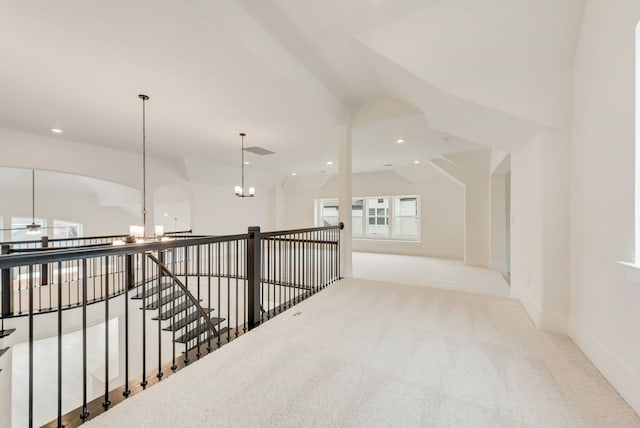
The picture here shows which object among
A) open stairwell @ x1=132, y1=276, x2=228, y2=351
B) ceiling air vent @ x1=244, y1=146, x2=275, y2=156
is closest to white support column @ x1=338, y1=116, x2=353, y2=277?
ceiling air vent @ x1=244, y1=146, x2=275, y2=156

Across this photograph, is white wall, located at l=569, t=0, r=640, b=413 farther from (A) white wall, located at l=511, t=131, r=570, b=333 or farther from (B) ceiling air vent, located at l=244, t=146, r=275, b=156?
(B) ceiling air vent, located at l=244, t=146, r=275, b=156

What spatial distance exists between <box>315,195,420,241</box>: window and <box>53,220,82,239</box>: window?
8886 mm

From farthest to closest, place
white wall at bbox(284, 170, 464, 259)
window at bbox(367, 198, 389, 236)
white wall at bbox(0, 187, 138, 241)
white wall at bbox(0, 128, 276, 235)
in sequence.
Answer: window at bbox(367, 198, 389, 236), white wall at bbox(284, 170, 464, 259), white wall at bbox(0, 187, 138, 241), white wall at bbox(0, 128, 276, 235)

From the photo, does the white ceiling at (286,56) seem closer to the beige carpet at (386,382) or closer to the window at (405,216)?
the beige carpet at (386,382)

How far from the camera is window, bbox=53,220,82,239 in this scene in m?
8.38

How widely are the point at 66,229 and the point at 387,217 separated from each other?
1084cm

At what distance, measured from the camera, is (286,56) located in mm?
2814

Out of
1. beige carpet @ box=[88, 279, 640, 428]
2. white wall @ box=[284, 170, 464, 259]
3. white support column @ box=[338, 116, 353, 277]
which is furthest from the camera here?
white wall @ box=[284, 170, 464, 259]

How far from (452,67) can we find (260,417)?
3.19m

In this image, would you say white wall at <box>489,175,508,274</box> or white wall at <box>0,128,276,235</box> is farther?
white wall at <box>489,175,508,274</box>

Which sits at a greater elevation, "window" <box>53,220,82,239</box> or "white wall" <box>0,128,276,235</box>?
"white wall" <box>0,128,276,235</box>

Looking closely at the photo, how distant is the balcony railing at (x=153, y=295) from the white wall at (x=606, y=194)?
102 inches

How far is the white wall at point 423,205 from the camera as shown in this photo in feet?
24.4

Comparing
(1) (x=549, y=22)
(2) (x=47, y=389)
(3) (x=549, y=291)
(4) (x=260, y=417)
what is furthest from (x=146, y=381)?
(2) (x=47, y=389)
